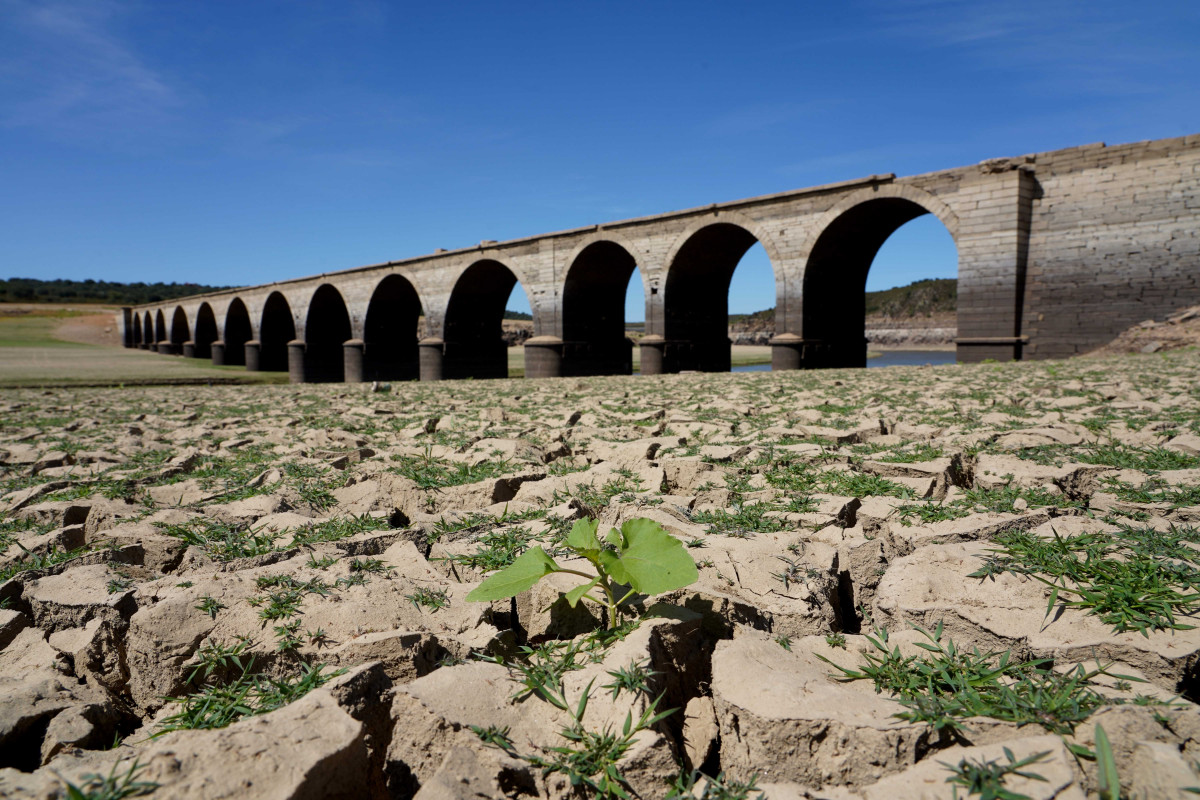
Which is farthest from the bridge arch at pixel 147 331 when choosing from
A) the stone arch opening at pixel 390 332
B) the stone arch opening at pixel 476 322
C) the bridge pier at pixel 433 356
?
the stone arch opening at pixel 476 322

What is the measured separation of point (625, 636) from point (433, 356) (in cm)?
2333

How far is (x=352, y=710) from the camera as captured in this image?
1071mm

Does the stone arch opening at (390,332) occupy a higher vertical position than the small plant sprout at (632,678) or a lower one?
higher

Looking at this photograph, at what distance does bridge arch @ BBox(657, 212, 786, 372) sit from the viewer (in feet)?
55.7

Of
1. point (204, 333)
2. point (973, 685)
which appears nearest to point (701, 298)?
point (973, 685)

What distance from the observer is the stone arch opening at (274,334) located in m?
33.6

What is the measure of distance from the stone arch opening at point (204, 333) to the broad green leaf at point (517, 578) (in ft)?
159

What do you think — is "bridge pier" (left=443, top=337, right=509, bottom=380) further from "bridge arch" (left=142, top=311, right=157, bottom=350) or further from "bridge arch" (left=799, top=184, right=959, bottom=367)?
"bridge arch" (left=142, top=311, right=157, bottom=350)

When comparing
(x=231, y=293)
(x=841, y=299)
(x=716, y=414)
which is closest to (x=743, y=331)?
(x=231, y=293)

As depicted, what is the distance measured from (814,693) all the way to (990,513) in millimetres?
1129

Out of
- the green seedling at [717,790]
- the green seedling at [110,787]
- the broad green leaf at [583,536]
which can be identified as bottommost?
the green seedling at [717,790]

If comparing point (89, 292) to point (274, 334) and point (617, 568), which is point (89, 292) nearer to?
point (274, 334)

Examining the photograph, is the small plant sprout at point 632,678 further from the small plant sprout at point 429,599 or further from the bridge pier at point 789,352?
the bridge pier at point 789,352

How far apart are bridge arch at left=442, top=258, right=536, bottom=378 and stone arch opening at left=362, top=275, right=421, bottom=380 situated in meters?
3.53
